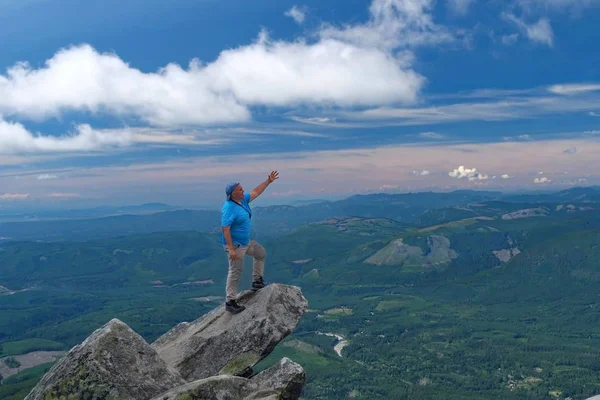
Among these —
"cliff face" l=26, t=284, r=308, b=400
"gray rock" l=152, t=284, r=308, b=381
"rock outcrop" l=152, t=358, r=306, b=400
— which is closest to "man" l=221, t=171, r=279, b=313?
"gray rock" l=152, t=284, r=308, b=381

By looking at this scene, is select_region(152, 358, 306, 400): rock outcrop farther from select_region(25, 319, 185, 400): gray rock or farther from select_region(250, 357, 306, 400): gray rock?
select_region(25, 319, 185, 400): gray rock

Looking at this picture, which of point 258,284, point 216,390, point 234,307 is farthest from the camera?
point 258,284

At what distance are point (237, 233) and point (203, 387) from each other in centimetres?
1043

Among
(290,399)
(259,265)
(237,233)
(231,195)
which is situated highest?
(231,195)

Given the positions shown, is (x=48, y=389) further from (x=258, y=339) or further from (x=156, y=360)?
(x=258, y=339)

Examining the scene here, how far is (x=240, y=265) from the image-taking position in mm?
31250

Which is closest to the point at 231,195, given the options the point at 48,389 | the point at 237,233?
the point at 237,233

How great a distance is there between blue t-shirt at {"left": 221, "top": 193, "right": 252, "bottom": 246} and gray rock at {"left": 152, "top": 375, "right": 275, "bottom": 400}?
9008mm

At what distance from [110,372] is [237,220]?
10.8 meters

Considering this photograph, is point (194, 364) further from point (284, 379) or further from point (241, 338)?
point (284, 379)

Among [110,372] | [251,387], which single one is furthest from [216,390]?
[110,372]

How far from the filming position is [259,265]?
33.9 metres

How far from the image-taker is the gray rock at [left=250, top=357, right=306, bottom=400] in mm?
25312

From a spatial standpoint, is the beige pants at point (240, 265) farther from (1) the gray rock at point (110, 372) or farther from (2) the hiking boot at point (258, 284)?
(1) the gray rock at point (110, 372)
